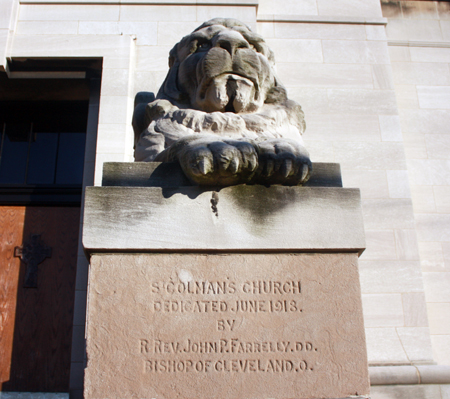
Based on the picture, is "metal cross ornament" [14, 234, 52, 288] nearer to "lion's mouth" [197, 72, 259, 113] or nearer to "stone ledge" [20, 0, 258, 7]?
"stone ledge" [20, 0, 258, 7]

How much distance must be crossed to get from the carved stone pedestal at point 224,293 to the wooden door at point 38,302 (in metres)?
3.55

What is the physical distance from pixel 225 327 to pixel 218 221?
63 cm

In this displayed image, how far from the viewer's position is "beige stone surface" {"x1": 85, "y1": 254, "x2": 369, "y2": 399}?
2.42 m

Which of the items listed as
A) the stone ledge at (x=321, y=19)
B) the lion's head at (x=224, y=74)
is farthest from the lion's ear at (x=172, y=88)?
the stone ledge at (x=321, y=19)

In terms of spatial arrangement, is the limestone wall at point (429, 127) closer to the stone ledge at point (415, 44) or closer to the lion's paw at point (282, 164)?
the stone ledge at point (415, 44)

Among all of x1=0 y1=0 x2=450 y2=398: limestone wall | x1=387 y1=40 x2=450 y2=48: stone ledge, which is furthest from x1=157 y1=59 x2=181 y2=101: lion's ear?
x1=387 y1=40 x2=450 y2=48: stone ledge

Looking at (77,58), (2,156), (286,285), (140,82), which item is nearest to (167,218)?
(286,285)

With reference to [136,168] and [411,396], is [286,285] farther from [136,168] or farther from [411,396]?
[411,396]

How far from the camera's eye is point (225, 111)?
347 cm

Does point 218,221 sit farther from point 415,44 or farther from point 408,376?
point 415,44

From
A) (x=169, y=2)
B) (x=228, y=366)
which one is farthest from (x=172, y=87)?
(x=169, y=2)

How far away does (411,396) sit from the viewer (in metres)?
4.43

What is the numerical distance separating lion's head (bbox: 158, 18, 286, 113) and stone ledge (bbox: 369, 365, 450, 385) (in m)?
3.01

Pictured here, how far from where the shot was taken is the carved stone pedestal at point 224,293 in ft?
7.98
